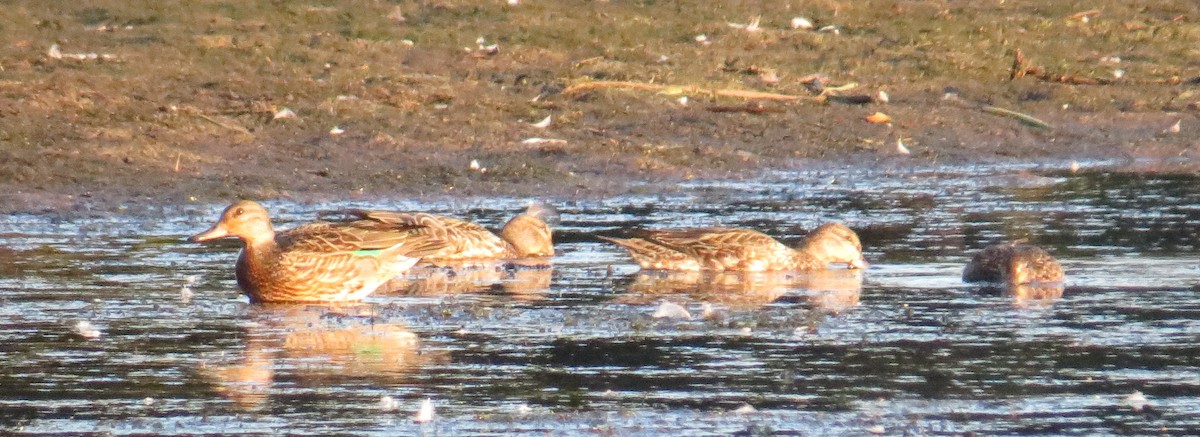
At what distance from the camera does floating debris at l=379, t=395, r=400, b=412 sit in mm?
7469

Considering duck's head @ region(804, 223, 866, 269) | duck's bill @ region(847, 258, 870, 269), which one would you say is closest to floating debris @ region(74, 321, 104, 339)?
duck's head @ region(804, 223, 866, 269)

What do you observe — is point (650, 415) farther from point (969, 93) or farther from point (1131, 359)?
point (969, 93)

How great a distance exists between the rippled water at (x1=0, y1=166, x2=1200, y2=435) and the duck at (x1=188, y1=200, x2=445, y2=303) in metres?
0.17

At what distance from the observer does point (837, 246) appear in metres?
12.2

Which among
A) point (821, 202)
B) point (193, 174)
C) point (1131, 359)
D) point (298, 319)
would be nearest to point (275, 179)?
point (193, 174)

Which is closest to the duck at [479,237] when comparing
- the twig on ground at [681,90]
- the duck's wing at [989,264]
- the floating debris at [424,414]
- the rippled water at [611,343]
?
the rippled water at [611,343]

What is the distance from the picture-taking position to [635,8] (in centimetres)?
2277

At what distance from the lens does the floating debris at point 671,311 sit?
392 inches

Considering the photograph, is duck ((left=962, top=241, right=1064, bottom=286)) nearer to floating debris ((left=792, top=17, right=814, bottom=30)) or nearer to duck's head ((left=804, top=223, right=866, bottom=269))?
duck's head ((left=804, top=223, right=866, bottom=269))

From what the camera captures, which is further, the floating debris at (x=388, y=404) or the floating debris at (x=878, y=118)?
the floating debris at (x=878, y=118)

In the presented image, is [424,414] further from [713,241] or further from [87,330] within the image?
[713,241]

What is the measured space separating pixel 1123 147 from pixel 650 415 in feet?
43.8

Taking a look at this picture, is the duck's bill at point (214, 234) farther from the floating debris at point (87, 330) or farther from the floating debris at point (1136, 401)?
the floating debris at point (1136, 401)

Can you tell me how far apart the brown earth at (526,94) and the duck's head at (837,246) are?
368 centimetres
